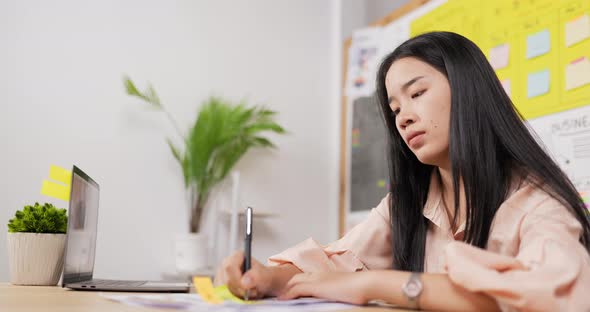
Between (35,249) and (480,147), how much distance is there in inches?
41.2

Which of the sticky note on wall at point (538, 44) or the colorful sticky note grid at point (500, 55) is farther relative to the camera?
the colorful sticky note grid at point (500, 55)

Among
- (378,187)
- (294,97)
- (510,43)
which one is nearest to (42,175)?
(294,97)

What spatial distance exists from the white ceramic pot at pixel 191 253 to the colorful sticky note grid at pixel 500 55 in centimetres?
160

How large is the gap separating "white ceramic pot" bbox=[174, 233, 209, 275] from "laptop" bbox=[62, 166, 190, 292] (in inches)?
52.4

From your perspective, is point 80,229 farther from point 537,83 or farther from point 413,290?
point 537,83

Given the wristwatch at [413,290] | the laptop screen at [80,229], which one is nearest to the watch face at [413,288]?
the wristwatch at [413,290]

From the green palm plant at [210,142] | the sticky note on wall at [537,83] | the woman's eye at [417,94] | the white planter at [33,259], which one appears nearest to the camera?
the woman's eye at [417,94]

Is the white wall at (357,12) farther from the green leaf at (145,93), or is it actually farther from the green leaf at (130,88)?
the green leaf at (130,88)

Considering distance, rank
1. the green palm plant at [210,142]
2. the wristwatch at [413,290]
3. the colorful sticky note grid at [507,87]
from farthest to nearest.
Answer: the green palm plant at [210,142]
the colorful sticky note grid at [507,87]
the wristwatch at [413,290]

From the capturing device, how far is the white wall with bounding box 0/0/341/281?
9.87ft

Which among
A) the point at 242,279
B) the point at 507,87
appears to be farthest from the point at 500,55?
the point at 242,279

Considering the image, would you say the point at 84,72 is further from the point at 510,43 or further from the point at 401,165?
Result: the point at 401,165

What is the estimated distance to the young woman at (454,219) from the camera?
0.81m

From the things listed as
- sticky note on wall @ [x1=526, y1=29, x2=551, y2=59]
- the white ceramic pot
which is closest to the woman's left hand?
sticky note on wall @ [x1=526, y1=29, x2=551, y2=59]
